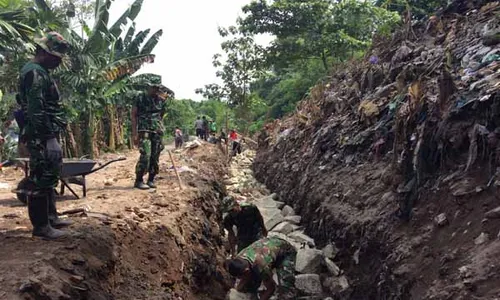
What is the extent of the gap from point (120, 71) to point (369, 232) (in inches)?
513

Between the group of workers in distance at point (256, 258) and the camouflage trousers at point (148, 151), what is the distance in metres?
1.78

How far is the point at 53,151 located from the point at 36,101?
47 centimetres

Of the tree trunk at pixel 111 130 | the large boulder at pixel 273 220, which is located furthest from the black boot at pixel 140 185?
the tree trunk at pixel 111 130

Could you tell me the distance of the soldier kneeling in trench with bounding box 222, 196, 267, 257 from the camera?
6383 millimetres

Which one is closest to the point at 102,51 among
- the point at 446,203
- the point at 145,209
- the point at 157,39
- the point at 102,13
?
the point at 102,13

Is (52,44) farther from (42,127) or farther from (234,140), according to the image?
(234,140)

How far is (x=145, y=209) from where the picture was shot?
20.1ft

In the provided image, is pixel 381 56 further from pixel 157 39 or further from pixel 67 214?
pixel 157 39

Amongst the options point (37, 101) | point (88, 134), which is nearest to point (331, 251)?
point (37, 101)

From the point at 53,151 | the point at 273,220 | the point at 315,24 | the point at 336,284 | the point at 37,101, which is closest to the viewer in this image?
the point at 37,101

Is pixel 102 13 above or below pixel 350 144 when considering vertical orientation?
above

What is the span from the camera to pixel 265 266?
5145mm

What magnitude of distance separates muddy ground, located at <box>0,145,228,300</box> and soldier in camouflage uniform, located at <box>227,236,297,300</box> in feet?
1.93

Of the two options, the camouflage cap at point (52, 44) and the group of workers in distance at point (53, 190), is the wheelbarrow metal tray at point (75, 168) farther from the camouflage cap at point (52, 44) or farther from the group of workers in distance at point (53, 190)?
the camouflage cap at point (52, 44)
